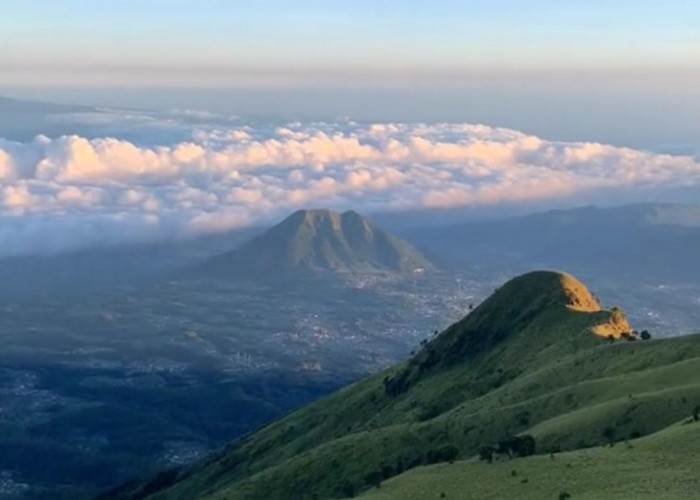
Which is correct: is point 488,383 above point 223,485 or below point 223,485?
above

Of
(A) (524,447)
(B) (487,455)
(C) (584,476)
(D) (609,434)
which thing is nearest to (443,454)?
(B) (487,455)

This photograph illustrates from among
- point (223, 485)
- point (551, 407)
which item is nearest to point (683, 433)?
point (551, 407)

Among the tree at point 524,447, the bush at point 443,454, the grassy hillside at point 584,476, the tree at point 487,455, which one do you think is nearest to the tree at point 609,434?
the tree at point 524,447

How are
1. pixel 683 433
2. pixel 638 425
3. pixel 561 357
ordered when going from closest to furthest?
pixel 683 433
pixel 638 425
pixel 561 357

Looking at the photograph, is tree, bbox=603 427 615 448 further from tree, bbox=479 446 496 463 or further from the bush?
the bush

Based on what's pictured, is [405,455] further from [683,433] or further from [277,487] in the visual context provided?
[683,433]

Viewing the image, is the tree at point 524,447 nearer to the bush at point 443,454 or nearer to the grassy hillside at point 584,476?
the grassy hillside at point 584,476

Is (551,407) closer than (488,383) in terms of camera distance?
Yes

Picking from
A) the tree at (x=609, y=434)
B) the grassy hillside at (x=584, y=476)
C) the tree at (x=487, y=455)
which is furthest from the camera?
the tree at (x=609, y=434)
